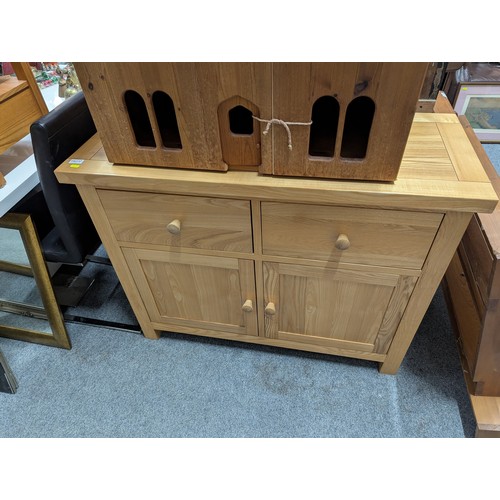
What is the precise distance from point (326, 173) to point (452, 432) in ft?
2.99

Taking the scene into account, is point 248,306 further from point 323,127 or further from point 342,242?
point 323,127

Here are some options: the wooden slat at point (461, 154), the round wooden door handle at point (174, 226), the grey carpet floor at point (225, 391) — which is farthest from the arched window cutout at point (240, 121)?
the grey carpet floor at point (225, 391)

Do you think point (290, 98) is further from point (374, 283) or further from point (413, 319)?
point (413, 319)

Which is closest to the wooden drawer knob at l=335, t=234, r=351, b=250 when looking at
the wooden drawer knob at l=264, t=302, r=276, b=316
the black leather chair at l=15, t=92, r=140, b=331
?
the wooden drawer knob at l=264, t=302, r=276, b=316

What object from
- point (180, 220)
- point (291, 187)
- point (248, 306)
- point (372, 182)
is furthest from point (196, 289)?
point (372, 182)

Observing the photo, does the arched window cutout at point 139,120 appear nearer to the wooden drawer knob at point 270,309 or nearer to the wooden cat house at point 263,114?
the wooden cat house at point 263,114

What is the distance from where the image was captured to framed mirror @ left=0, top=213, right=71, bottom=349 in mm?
1177

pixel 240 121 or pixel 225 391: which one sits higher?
pixel 240 121

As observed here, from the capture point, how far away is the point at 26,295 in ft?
4.59

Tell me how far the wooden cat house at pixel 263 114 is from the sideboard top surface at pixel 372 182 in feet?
0.07

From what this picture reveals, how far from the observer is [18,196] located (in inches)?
40.4

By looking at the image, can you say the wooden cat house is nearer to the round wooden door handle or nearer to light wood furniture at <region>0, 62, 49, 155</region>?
the round wooden door handle

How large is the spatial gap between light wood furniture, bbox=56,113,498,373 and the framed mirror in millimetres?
323

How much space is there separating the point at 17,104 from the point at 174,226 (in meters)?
0.66
